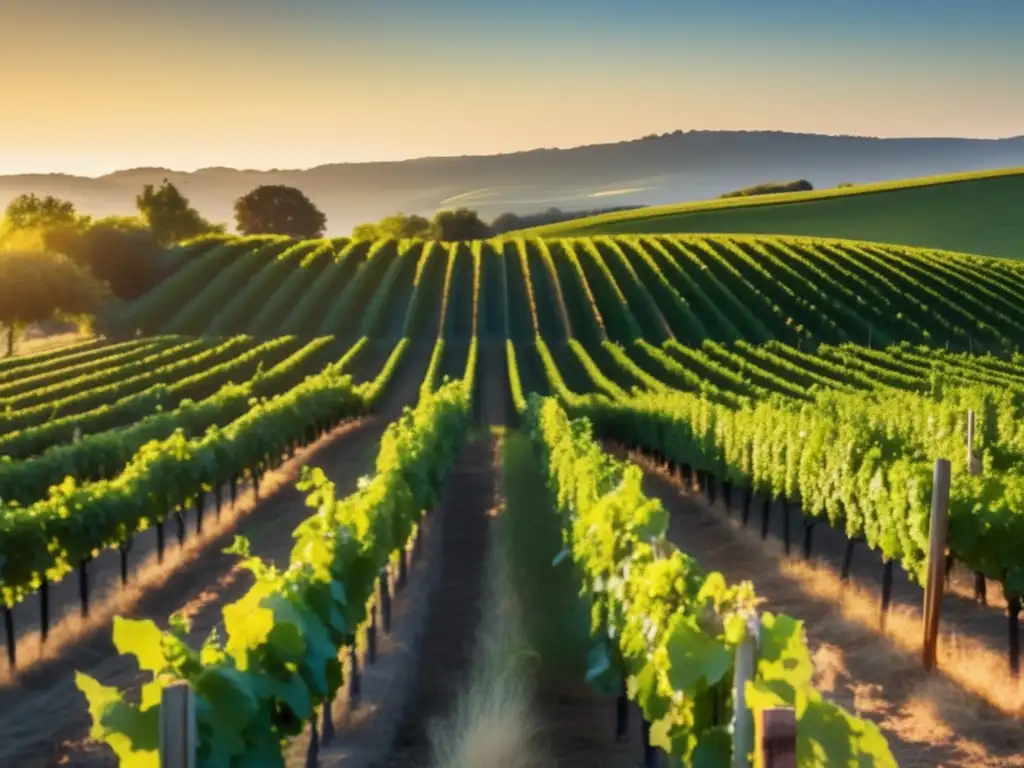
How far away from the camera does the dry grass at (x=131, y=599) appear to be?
48.3 ft

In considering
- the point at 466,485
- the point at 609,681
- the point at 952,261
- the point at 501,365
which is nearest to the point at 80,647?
the point at 609,681

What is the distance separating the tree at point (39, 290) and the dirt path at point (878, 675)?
57.5 metres

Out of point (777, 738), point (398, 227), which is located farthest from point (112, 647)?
point (398, 227)

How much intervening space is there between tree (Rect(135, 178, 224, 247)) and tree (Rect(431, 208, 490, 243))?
99.2ft

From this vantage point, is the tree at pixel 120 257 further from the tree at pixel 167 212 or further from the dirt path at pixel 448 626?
the dirt path at pixel 448 626

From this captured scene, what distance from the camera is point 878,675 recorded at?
Result: 1320cm

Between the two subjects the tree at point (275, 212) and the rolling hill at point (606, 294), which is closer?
the rolling hill at point (606, 294)

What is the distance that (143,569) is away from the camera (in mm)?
19625

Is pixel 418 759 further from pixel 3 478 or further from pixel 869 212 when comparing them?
pixel 869 212

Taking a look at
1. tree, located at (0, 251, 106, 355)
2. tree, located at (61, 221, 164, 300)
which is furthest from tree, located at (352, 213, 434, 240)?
tree, located at (0, 251, 106, 355)

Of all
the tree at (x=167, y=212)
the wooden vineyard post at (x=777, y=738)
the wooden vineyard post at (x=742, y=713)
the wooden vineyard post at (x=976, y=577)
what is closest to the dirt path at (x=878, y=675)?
the wooden vineyard post at (x=976, y=577)

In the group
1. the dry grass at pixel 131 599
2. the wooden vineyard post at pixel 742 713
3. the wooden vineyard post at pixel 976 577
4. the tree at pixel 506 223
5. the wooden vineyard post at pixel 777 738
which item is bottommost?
the dry grass at pixel 131 599

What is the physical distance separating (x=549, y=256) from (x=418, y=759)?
7464 cm

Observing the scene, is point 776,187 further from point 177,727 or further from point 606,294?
point 177,727
